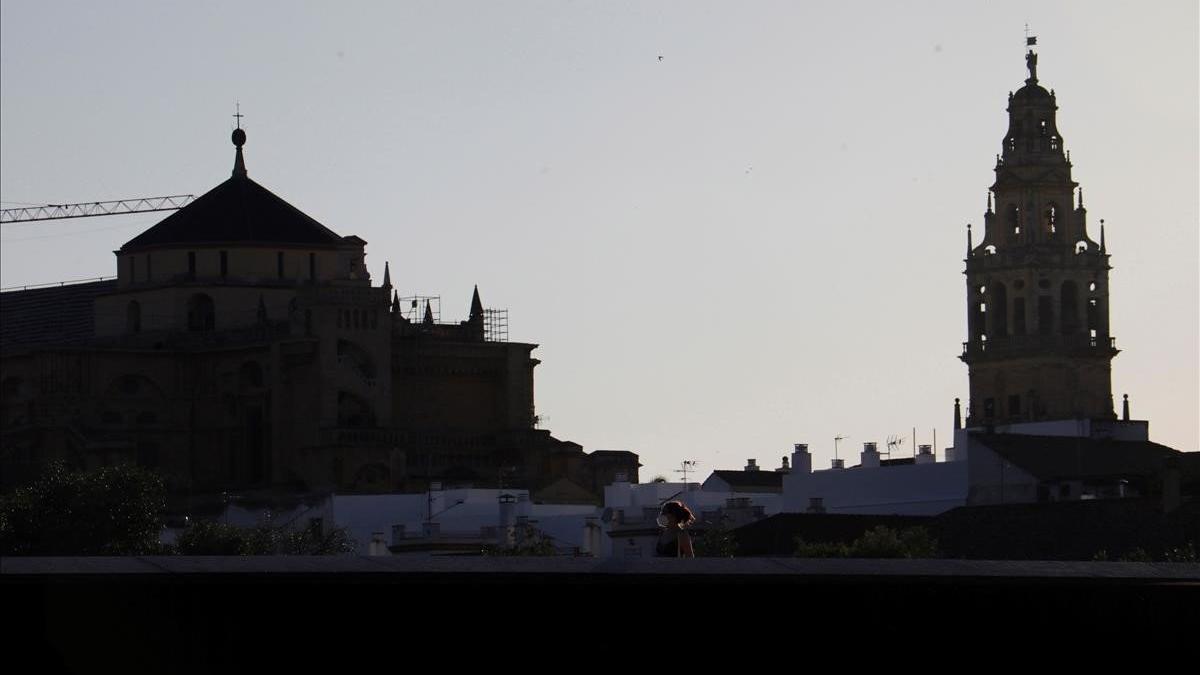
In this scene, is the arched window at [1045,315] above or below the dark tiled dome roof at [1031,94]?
below

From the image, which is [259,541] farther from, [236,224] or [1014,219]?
[1014,219]

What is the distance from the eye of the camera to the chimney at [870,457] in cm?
12706

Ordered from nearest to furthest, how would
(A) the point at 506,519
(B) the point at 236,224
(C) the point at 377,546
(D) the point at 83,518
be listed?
1. (D) the point at 83,518
2. (C) the point at 377,546
3. (A) the point at 506,519
4. (B) the point at 236,224

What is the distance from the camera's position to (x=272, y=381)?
443 feet

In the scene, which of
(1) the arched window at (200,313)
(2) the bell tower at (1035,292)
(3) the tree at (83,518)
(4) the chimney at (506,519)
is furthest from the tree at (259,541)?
(2) the bell tower at (1035,292)

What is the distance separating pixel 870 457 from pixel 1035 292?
25.2 m

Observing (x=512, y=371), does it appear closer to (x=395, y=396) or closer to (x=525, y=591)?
(x=395, y=396)

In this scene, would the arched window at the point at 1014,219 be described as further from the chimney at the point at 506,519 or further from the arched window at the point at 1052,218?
the chimney at the point at 506,519

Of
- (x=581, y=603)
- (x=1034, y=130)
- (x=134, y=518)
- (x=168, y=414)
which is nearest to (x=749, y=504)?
(x=134, y=518)

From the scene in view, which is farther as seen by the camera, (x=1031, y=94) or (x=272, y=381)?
(x=1031, y=94)

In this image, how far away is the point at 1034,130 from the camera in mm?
152625

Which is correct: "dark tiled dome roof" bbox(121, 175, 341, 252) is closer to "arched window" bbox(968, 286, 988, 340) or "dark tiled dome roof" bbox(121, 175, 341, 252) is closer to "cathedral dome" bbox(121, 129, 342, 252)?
"cathedral dome" bbox(121, 129, 342, 252)

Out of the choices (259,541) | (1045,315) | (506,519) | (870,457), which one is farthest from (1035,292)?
(259,541)

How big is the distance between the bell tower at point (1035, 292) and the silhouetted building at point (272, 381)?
58.5 ft
